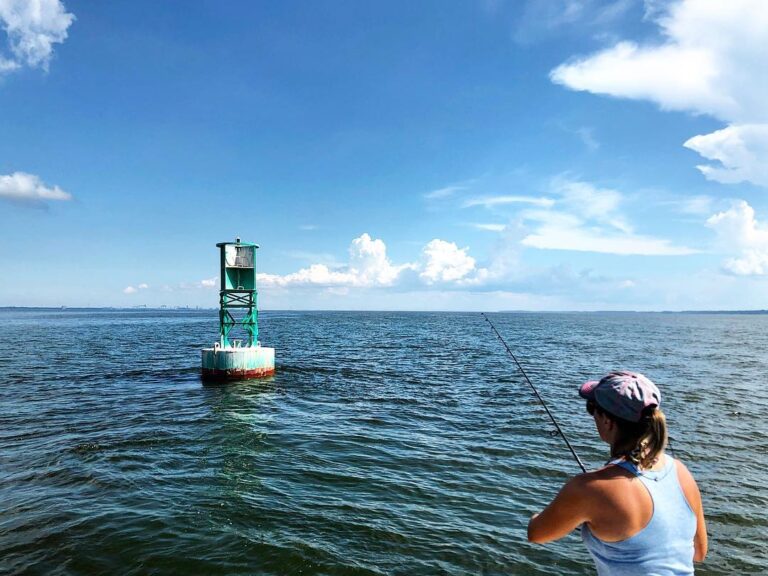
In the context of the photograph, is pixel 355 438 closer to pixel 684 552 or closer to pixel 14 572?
pixel 14 572

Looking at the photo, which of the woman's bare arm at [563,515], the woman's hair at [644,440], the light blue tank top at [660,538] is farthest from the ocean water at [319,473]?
the woman's hair at [644,440]

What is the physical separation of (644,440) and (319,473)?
35.1 ft

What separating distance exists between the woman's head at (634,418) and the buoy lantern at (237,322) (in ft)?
77.9

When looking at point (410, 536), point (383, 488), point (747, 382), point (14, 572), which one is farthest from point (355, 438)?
point (747, 382)

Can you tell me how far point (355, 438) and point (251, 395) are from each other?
840cm

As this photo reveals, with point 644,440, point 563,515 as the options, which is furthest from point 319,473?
point 644,440

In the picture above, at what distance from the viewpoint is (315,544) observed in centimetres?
880

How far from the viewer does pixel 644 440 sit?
298 cm

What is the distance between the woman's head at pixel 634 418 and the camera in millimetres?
2953

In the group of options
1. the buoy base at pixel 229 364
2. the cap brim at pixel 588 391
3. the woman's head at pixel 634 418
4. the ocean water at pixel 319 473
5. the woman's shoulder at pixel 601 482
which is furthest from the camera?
the buoy base at pixel 229 364

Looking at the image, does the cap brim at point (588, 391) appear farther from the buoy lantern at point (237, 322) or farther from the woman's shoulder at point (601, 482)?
the buoy lantern at point (237, 322)

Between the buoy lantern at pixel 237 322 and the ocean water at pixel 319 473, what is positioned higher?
the buoy lantern at pixel 237 322

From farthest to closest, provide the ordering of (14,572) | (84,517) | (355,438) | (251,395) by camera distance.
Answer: (251,395)
(355,438)
(84,517)
(14,572)

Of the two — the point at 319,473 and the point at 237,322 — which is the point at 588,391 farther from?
the point at 237,322
